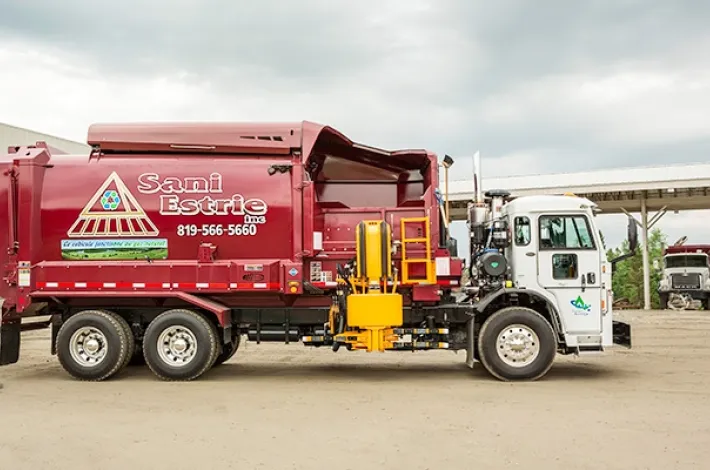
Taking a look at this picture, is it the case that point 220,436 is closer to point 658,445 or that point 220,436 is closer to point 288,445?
point 288,445

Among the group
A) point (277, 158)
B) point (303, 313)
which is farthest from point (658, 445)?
point (277, 158)

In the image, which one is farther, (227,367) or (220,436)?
(227,367)

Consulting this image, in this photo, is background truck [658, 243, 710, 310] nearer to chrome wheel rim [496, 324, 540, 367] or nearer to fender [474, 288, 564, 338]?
fender [474, 288, 564, 338]

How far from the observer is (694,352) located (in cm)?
1355

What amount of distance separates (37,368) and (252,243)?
15.8 feet

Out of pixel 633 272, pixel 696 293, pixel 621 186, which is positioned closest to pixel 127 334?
pixel 621 186

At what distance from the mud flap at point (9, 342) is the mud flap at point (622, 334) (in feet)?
30.4

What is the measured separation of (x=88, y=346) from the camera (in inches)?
418

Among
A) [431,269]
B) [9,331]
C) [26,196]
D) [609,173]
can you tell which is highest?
[609,173]

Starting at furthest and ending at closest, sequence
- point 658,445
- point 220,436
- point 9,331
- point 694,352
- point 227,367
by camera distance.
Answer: point 694,352 < point 227,367 < point 9,331 < point 220,436 < point 658,445

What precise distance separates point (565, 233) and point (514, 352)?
6.35 feet

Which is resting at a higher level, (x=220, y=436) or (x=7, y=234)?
(x=7, y=234)

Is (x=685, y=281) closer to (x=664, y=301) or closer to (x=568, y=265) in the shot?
(x=664, y=301)

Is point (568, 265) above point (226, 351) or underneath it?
above
